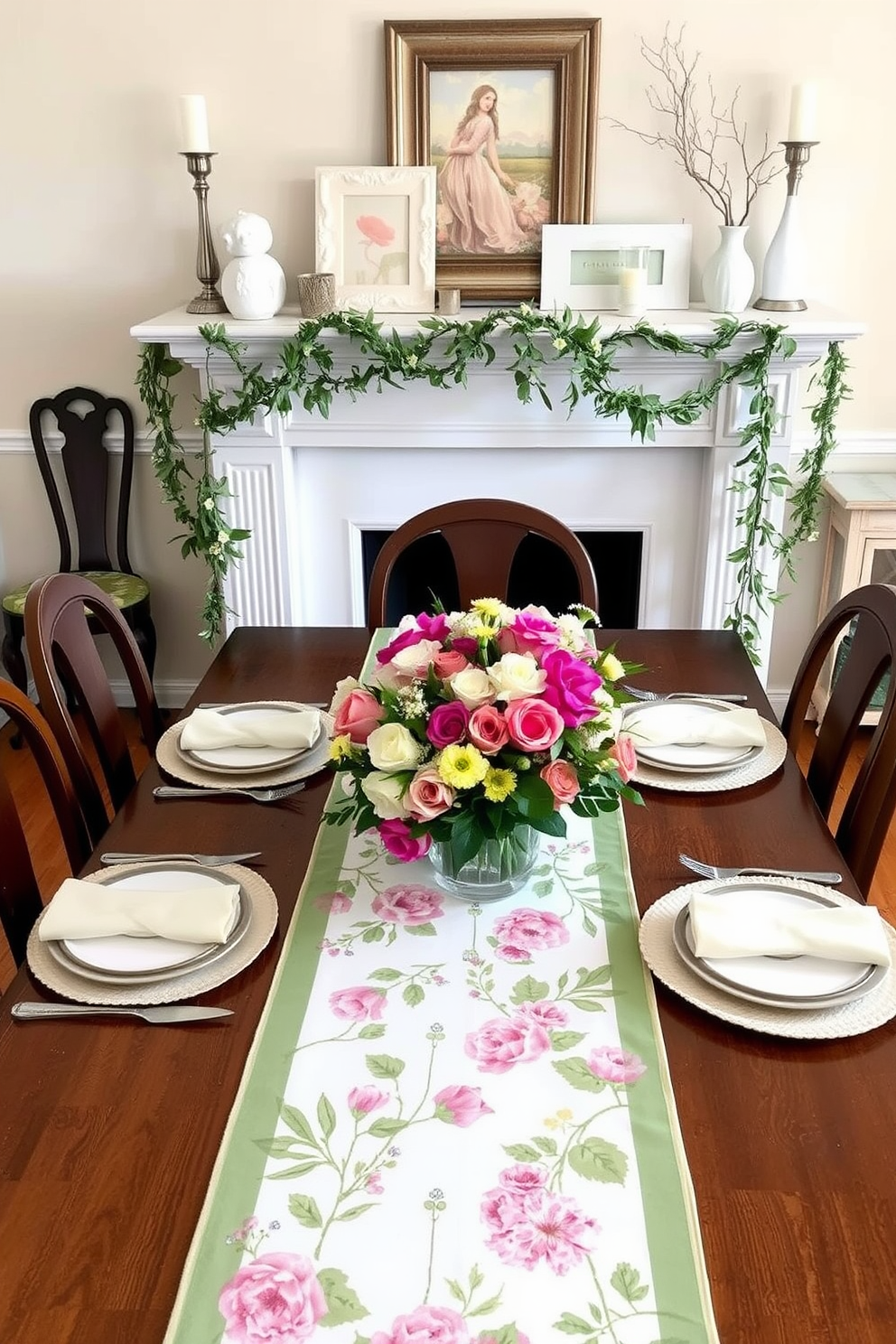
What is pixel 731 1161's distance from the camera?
3.18ft

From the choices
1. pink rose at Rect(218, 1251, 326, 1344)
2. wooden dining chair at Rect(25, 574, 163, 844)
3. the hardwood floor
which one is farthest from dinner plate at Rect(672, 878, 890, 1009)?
the hardwood floor

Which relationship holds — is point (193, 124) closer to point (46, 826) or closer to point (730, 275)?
point (730, 275)

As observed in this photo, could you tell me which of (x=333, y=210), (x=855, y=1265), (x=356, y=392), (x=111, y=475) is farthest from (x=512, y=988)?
(x=111, y=475)

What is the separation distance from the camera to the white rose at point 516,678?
1.18m

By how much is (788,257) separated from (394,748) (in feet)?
6.68

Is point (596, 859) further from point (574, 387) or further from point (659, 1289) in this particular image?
point (574, 387)

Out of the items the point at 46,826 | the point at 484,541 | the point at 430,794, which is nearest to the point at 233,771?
the point at 430,794

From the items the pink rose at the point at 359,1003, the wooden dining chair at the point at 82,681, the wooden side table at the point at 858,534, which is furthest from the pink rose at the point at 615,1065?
the wooden side table at the point at 858,534

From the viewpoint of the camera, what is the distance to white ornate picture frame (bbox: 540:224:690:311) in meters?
2.80

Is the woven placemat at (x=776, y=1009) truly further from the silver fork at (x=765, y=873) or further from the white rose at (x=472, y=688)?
the white rose at (x=472, y=688)

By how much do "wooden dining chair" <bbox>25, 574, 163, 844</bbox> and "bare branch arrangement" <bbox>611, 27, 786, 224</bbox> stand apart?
182cm

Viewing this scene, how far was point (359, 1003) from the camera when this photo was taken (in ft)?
3.82

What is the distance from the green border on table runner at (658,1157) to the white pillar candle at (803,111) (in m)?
2.02

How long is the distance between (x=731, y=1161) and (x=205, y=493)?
2241 mm
